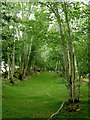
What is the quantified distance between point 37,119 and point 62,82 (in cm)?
1046

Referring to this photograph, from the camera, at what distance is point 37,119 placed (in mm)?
4887

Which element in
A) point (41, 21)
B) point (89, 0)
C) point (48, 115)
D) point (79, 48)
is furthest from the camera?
point (79, 48)

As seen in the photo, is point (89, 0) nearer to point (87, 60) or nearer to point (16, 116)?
point (87, 60)

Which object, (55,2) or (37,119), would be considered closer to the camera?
(37,119)

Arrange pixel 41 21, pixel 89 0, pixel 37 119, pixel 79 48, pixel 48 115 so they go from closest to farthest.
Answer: pixel 89 0
pixel 37 119
pixel 48 115
pixel 41 21
pixel 79 48

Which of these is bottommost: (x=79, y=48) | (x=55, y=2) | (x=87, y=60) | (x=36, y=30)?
(x=87, y=60)

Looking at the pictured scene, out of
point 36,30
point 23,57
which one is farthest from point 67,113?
point 23,57

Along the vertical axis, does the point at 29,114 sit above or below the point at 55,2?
below

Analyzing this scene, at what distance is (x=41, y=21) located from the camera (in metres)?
5.81

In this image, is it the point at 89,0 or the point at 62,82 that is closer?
the point at 89,0

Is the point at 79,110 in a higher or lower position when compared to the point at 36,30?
lower

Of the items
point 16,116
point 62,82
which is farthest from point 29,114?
point 62,82

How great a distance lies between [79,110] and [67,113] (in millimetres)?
531

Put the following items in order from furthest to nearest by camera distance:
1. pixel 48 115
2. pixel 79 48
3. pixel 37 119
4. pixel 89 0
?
pixel 79 48 → pixel 48 115 → pixel 37 119 → pixel 89 0
